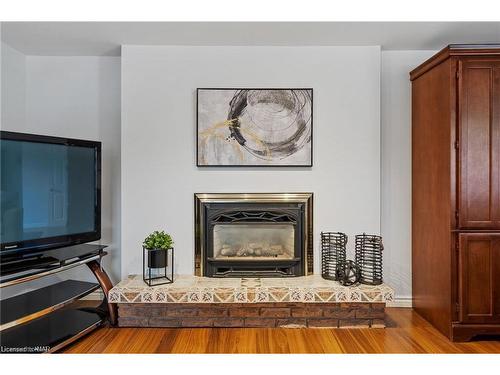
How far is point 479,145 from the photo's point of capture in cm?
231

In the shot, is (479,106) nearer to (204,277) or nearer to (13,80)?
(204,277)

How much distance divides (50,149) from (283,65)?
1.94 meters

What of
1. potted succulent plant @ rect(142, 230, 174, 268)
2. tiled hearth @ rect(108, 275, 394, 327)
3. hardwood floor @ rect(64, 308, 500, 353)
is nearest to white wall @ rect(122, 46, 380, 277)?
potted succulent plant @ rect(142, 230, 174, 268)

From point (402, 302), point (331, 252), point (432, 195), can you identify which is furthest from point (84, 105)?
point (402, 302)

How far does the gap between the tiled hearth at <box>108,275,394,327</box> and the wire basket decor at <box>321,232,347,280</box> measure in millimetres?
273

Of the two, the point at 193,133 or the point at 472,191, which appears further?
the point at 193,133

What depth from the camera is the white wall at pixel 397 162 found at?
3020mm

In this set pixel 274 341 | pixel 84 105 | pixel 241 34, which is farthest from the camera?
pixel 84 105

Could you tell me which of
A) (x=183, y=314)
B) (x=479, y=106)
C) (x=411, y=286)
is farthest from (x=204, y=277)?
(x=479, y=106)

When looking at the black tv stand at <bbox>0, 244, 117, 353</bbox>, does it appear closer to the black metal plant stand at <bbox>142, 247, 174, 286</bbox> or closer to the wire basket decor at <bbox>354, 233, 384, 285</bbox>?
the black metal plant stand at <bbox>142, 247, 174, 286</bbox>

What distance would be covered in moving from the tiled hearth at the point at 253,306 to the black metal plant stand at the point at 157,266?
14 centimetres

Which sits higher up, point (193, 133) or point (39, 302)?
point (193, 133)

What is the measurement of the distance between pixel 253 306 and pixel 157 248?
86 centimetres

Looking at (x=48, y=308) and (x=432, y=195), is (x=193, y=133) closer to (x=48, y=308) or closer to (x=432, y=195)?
(x=48, y=308)
